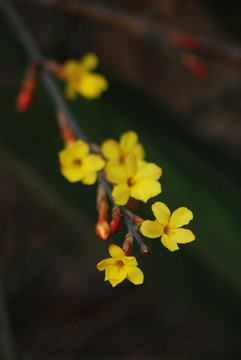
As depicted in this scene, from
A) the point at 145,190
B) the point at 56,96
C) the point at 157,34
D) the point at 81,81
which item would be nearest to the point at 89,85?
the point at 81,81

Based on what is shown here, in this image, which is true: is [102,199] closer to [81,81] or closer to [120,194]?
[120,194]

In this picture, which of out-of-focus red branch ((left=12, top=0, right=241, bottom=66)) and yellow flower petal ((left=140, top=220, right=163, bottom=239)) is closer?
yellow flower petal ((left=140, top=220, right=163, bottom=239))

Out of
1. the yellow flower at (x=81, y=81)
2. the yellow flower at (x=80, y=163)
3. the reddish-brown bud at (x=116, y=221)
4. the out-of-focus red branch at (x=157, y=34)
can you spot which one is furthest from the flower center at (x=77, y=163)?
the out-of-focus red branch at (x=157, y=34)

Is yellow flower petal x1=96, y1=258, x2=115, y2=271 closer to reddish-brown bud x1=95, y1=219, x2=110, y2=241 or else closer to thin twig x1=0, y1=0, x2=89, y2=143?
reddish-brown bud x1=95, y1=219, x2=110, y2=241

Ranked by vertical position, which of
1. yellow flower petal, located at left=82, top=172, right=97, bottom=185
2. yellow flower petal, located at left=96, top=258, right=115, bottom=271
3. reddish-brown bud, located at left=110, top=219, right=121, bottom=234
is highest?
yellow flower petal, located at left=82, top=172, right=97, bottom=185

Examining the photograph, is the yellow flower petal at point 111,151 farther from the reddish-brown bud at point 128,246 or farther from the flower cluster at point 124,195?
the reddish-brown bud at point 128,246

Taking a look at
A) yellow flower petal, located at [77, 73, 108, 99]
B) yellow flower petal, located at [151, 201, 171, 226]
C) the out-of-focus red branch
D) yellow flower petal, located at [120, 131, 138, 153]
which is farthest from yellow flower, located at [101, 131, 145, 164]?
the out-of-focus red branch
